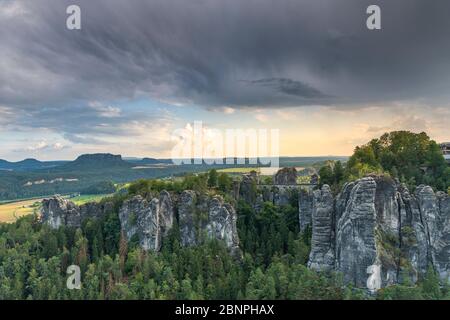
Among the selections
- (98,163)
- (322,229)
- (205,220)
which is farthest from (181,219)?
(98,163)

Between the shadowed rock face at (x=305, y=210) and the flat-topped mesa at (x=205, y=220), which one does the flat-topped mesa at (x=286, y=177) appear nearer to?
the shadowed rock face at (x=305, y=210)

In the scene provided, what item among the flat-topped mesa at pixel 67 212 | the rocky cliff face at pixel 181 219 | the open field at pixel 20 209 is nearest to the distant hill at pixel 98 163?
the open field at pixel 20 209

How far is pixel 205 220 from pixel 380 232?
1580 centimetres

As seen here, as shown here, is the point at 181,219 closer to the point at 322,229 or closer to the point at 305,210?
the point at 305,210

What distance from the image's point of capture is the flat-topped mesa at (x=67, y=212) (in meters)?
44.3

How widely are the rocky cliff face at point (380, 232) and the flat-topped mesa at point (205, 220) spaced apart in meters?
8.69

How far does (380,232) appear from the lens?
100 feet

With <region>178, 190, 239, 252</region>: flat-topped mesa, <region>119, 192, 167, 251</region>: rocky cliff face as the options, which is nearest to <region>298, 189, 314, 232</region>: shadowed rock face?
<region>178, 190, 239, 252</region>: flat-topped mesa

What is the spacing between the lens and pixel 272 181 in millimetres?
Result: 48750

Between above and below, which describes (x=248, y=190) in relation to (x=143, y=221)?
above
